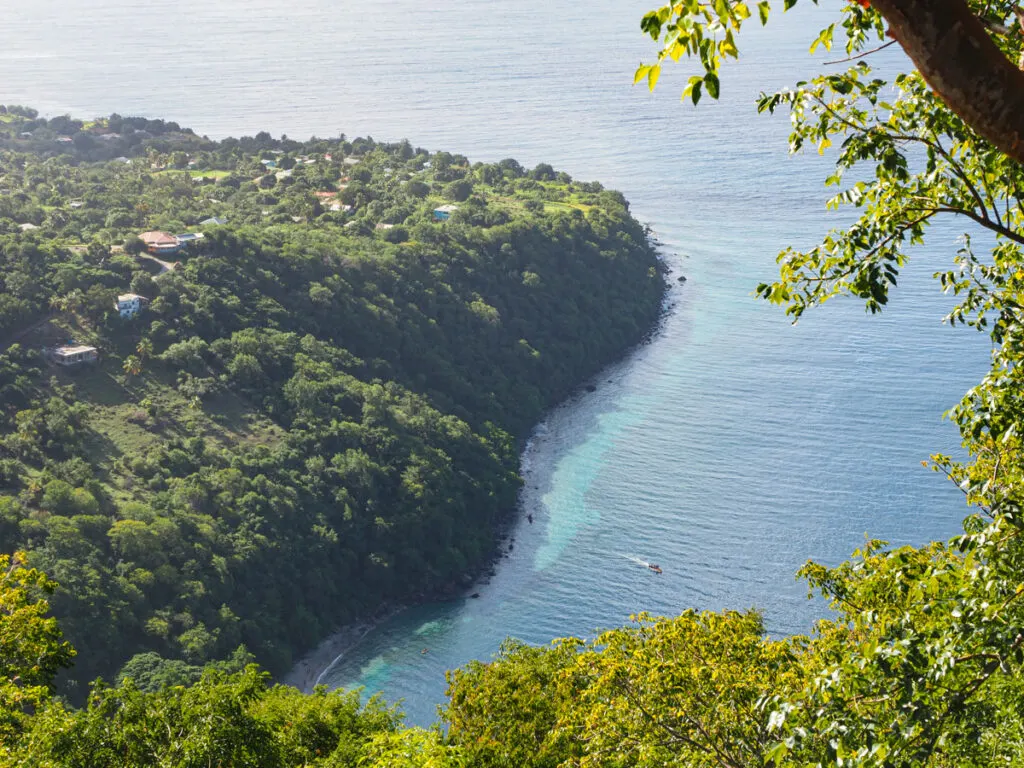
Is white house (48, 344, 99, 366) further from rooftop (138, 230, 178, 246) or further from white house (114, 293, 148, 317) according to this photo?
rooftop (138, 230, 178, 246)

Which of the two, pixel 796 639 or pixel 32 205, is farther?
pixel 32 205

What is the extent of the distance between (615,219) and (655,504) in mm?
45127

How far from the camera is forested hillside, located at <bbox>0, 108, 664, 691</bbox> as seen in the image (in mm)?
50031

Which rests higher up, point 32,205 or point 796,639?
point 32,205

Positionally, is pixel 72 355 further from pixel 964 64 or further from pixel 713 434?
pixel 964 64

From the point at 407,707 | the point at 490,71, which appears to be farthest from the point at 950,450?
the point at 490,71

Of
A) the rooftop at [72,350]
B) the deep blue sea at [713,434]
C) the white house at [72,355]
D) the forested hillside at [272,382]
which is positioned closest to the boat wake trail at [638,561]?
the deep blue sea at [713,434]

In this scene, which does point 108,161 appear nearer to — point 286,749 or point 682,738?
point 286,749

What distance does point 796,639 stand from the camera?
19.8 metres

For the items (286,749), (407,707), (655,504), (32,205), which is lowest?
(407,707)

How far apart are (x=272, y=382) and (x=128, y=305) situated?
1118 centimetres

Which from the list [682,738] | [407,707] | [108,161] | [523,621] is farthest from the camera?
[108,161]

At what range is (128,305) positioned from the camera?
66500mm

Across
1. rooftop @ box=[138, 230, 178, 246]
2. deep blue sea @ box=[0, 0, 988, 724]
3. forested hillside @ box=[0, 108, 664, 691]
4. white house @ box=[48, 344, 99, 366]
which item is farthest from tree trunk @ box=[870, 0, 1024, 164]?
rooftop @ box=[138, 230, 178, 246]
